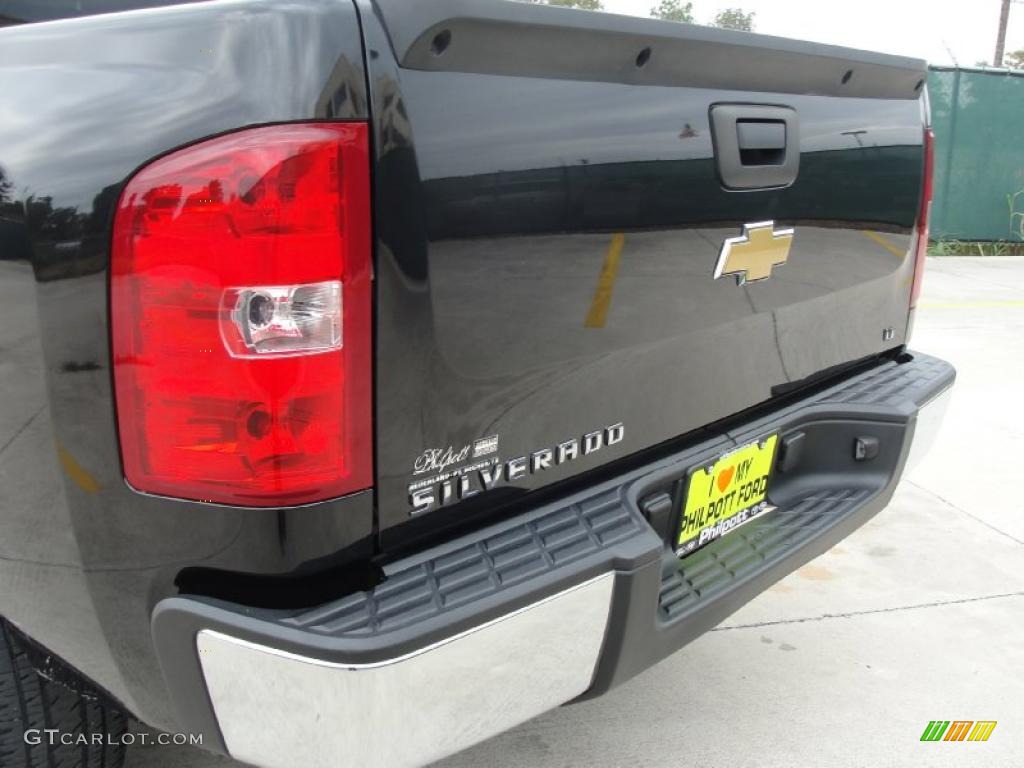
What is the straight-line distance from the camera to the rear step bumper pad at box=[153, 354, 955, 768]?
1.21 metres

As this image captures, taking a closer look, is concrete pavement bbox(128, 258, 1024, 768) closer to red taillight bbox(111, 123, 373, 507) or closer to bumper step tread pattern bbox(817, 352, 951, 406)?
red taillight bbox(111, 123, 373, 507)

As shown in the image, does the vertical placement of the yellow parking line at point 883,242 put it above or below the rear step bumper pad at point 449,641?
above

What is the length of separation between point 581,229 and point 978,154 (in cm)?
1203

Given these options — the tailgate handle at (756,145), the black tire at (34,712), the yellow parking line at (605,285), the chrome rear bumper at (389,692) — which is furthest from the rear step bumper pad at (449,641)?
the tailgate handle at (756,145)

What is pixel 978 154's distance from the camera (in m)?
11.6

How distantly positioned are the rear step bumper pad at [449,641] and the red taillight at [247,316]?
0.61ft

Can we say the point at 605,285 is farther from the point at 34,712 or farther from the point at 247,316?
the point at 34,712

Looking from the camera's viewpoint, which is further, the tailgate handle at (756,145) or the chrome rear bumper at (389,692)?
the tailgate handle at (756,145)

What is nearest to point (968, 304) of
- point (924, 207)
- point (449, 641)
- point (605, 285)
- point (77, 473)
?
point (924, 207)

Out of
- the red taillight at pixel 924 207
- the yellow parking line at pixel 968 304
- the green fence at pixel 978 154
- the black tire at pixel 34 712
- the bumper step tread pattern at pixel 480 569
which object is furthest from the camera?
the green fence at pixel 978 154

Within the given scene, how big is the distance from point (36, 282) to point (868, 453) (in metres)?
1.86

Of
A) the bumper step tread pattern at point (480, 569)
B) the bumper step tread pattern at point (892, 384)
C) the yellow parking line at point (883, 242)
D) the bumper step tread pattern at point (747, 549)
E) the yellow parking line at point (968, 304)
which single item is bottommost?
the yellow parking line at point (968, 304)

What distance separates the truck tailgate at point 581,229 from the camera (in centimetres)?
129

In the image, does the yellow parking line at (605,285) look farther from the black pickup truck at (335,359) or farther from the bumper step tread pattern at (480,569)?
the bumper step tread pattern at (480,569)
